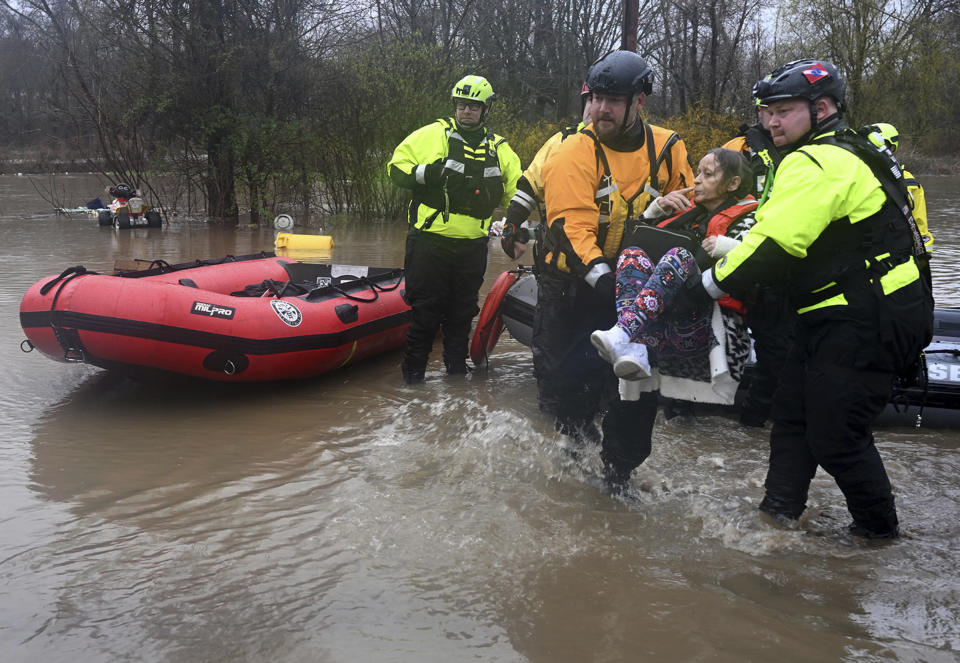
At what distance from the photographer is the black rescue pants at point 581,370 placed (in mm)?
3502

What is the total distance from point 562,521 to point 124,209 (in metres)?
12.3

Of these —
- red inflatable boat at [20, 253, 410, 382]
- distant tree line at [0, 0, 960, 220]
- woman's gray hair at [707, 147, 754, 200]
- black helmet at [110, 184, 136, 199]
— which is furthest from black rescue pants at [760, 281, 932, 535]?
black helmet at [110, 184, 136, 199]

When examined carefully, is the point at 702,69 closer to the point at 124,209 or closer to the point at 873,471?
the point at 124,209

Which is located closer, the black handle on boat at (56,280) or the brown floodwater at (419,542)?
the brown floodwater at (419,542)

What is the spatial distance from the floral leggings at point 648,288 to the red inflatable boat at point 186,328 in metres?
2.45

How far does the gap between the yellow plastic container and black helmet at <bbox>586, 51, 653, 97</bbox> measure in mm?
8341

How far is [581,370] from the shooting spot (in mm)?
3814

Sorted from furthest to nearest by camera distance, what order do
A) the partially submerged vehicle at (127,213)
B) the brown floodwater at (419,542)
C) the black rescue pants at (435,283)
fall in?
the partially submerged vehicle at (127,213) → the black rescue pants at (435,283) → the brown floodwater at (419,542)

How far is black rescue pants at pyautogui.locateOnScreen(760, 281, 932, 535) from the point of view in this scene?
2.77 meters

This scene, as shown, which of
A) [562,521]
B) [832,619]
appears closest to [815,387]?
[832,619]

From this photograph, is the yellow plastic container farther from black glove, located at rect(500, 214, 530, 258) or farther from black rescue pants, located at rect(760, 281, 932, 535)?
black rescue pants, located at rect(760, 281, 932, 535)

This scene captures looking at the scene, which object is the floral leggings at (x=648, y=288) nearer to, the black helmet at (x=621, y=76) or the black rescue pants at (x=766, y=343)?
the black rescue pants at (x=766, y=343)

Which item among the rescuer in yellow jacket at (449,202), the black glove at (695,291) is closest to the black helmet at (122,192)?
the rescuer in yellow jacket at (449,202)

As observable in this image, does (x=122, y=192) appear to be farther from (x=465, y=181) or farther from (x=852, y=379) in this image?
(x=852, y=379)
